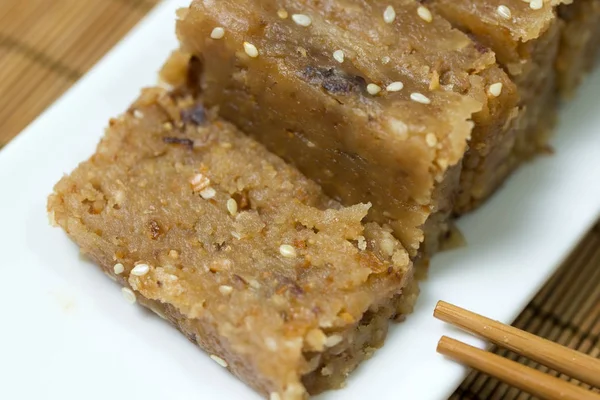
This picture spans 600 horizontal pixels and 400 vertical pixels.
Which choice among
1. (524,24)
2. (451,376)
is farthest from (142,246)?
(524,24)

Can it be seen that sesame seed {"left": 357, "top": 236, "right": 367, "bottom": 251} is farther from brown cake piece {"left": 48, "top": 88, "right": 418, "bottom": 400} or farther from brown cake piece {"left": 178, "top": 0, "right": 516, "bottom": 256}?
brown cake piece {"left": 178, "top": 0, "right": 516, "bottom": 256}

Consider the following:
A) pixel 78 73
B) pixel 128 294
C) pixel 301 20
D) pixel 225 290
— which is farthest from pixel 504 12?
pixel 78 73

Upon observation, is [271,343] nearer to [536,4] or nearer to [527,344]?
[527,344]

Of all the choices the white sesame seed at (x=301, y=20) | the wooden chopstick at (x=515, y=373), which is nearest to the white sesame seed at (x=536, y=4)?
the white sesame seed at (x=301, y=20)

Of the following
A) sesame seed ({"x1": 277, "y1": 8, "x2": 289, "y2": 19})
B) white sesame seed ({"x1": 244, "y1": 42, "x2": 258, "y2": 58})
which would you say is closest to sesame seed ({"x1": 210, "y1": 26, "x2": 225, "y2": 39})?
white sesame seed ({"x1": 244, "y1": 42, "x2": 258, "y2": 58})

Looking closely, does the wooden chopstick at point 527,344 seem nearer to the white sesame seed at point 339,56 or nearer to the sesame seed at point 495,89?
the sesame seed at point 495,89

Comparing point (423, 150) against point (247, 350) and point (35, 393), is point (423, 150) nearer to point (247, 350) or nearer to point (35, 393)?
point (247, 350)
